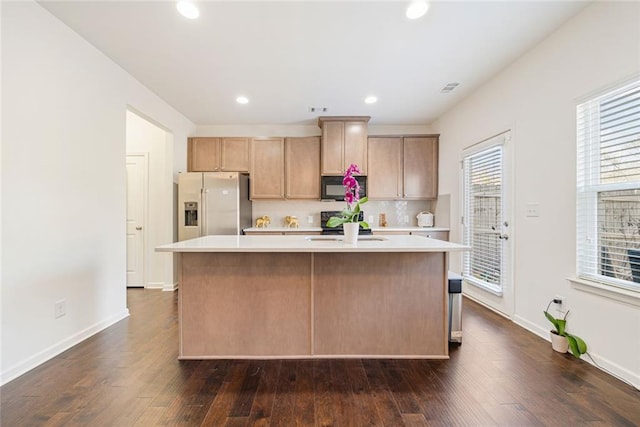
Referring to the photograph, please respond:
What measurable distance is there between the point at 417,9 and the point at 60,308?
11.5ft

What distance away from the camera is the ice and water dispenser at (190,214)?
4.24 m

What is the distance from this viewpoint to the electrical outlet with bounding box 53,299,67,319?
2.27 m

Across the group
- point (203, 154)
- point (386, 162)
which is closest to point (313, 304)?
point (386, 162)

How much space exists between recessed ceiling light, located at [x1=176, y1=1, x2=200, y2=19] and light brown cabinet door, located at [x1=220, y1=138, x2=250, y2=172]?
2593 millimetres

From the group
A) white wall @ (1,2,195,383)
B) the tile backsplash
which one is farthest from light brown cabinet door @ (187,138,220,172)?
white wall @ (1,2,195,383)

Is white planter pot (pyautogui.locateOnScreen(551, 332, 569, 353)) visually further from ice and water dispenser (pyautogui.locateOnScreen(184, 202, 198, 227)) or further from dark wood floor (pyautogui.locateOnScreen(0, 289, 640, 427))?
ice and water dispenser (pyautogui.locateOnScreen(184, 202, 198, 227))

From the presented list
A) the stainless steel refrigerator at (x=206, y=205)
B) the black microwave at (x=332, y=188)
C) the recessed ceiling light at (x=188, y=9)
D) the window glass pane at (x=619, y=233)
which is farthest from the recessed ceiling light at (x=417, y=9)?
the stainless steel refrigerator at (x=206, y=205)

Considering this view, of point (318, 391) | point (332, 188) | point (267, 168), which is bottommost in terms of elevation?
point (318, 391)

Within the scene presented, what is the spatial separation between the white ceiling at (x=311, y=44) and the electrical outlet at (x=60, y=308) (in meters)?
2.21

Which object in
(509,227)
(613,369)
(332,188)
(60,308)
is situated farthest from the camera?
(332,188)

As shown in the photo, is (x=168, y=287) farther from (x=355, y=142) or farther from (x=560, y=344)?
(x=560, y=344)

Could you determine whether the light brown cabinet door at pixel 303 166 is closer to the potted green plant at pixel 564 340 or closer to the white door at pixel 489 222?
the white door at pixel 489 222

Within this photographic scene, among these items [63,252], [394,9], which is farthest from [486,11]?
[63,252]

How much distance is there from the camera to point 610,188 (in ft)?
6.64
